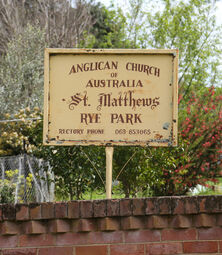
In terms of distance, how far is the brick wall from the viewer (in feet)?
10.1

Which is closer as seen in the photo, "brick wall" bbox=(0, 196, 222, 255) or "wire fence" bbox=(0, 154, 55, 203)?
"brick wall" bbox=(0, 196, 222, 255)

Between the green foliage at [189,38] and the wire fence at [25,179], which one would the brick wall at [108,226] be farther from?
the green foliage at [189,38]

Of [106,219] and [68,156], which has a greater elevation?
[68,156]

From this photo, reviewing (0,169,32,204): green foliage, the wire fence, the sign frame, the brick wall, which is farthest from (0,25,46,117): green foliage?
the brick wall

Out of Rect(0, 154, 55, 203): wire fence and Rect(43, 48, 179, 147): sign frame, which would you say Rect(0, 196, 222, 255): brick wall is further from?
Rect(0, 154, 55, 203): wire fence

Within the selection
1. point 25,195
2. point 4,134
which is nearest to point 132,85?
point 25,195

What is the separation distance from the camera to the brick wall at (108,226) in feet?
10.1

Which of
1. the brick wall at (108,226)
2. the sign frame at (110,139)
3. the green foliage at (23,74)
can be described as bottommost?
the brick wall at (108,226)

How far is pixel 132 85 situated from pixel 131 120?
0.30 metres

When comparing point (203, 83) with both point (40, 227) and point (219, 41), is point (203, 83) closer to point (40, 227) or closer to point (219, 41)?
point (219, 41)

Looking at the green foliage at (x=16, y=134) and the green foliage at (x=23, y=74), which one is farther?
the green foliage at (x=23, y=74)

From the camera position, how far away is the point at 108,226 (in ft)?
Result: 10.1

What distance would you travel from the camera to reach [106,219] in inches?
121

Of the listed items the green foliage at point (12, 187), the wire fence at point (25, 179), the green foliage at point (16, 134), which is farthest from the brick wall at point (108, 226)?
the green foliage at point (16, 134)
